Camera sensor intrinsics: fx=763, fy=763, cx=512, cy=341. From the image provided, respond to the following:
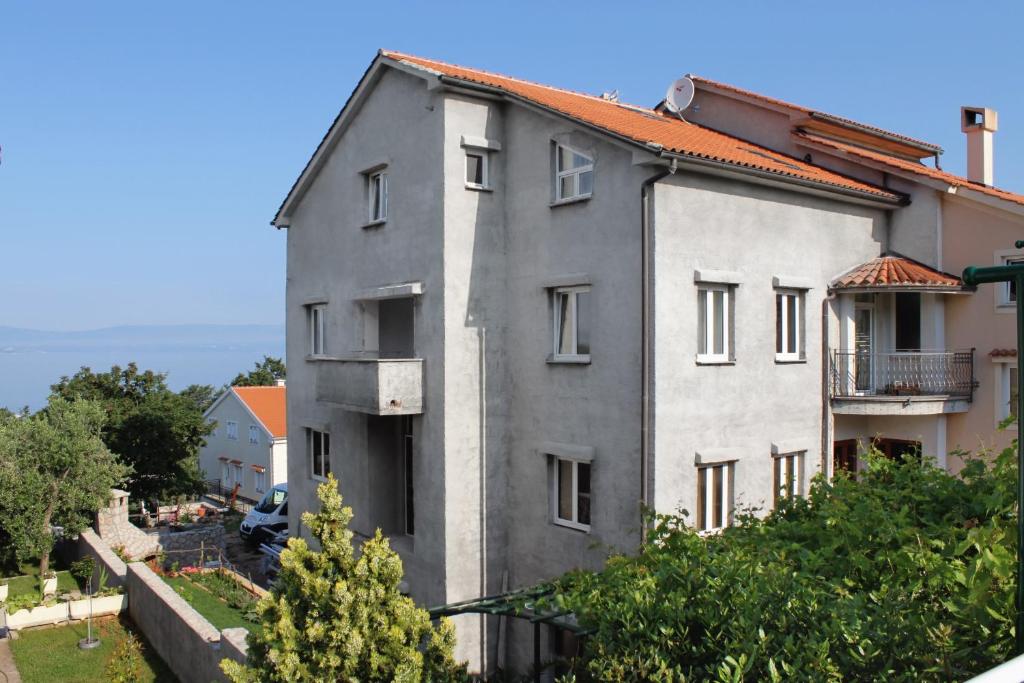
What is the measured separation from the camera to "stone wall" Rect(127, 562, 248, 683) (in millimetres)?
14047

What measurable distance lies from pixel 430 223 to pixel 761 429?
7539mm

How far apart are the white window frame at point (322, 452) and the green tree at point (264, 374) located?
54289 millimetres

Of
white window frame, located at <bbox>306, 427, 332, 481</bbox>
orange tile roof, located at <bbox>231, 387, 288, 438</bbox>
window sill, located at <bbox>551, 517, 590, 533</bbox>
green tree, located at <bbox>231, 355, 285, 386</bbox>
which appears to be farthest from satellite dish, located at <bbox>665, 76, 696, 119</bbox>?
green tree, located at <bbox>231, 355, 285, 386</bbox>

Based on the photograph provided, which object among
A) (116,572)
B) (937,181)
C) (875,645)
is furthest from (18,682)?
(937,181)

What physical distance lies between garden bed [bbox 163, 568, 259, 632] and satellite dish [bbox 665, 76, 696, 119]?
1646 centimetres

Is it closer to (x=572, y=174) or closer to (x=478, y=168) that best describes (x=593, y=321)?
(x=572, y=174)

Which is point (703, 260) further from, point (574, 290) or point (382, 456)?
point (382, 456)

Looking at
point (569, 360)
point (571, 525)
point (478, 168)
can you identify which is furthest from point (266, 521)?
point (569, 360)

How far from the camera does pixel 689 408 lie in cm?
1316

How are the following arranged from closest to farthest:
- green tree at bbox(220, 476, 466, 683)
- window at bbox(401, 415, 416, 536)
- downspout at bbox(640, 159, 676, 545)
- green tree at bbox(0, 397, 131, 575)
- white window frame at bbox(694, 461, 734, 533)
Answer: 1. green tree at bbox(220, 476, 466, 683)
2. downspout at bbox(640, 159, 676, 545)
3. white window frame at bbox(694, 461, 734, 533)
4. window at bbox(401, 415, 416, 536)
5. green tree at bbox(0, 397, 131, 575)

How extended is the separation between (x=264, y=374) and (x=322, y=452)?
59935mm

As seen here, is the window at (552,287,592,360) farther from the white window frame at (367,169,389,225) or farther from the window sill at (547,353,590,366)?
the white window frame at (367,169,389,225)

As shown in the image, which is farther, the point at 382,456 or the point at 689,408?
the point at 382,456

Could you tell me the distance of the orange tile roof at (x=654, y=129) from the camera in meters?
13.7
